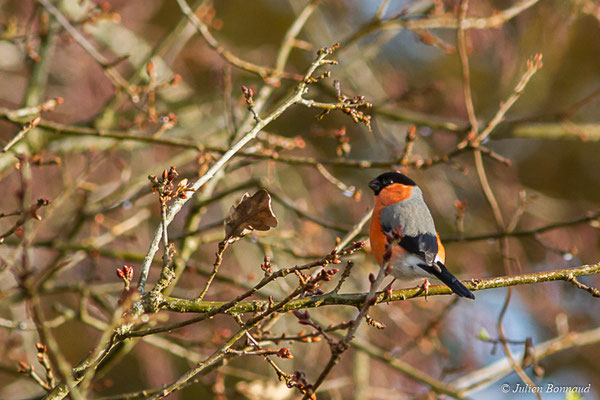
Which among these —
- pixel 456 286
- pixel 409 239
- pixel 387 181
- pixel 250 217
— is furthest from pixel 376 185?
pixel 250 217

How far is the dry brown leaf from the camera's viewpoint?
76.5 inches

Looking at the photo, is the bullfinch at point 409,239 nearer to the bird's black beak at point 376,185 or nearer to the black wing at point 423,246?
the black wing at point 423,246

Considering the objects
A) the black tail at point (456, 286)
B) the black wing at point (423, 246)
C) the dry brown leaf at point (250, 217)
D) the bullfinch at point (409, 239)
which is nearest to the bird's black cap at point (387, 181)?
the bullfinch at point (409, 239)

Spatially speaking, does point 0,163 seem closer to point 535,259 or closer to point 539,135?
point 539,135

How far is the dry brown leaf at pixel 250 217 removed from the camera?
194 centimetres

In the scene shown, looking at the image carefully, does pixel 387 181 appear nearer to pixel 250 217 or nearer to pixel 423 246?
pixel 423 246

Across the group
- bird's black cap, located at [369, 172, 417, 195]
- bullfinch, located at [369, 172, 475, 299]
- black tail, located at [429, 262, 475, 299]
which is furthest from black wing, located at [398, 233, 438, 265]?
bird's black cap, located at [369, 172, 417, 195]

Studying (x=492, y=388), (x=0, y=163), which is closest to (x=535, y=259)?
(x=492, y=388)

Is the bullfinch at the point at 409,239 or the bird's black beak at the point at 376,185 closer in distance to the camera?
the bullfinch at the point at 409,239

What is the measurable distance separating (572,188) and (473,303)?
326 centimetres

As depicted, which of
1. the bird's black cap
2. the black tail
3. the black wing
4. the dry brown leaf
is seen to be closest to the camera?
the dry brown leaf

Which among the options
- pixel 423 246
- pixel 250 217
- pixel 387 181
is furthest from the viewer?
pixel 387 181

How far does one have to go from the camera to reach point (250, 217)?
1959 millimetres

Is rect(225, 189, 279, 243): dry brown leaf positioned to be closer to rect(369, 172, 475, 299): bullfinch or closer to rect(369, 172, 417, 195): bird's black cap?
rect(369, 172, 475, 299): bullfinch
